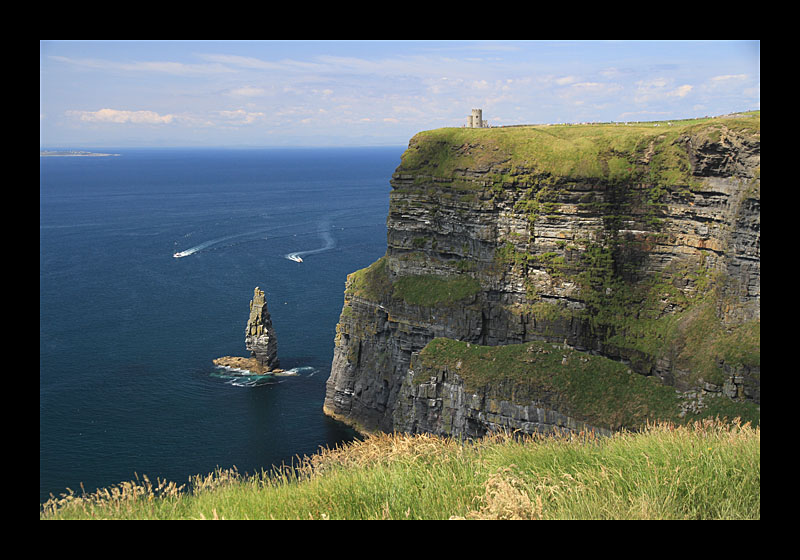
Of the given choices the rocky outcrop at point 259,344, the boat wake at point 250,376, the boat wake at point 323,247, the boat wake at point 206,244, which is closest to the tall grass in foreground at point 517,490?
the boat wake at point 250,376

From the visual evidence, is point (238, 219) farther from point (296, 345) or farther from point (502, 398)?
point (502, 398)

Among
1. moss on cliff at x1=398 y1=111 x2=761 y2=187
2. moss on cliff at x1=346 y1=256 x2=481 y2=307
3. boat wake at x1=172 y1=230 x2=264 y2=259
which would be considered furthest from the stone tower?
boat wake at x1=172 y1=230 x2=264 y2=259

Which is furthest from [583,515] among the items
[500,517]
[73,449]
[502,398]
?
[73,449]

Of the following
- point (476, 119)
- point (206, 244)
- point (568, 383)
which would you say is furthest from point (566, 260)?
point (206, 244)

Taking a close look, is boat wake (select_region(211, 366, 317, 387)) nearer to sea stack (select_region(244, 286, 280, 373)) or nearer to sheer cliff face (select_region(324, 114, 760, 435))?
sea stack (select_region(244, 286, 280, 373))

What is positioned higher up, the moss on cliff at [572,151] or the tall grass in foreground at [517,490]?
Result: the moss on cliff at [572,151]

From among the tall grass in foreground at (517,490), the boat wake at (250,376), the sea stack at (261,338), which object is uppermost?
the tall grass in foreground at (517,490)

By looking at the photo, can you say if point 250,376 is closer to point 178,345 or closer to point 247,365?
point 247,365

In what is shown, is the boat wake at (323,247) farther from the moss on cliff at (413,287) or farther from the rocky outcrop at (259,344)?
the moss on cliff at (413,287)
